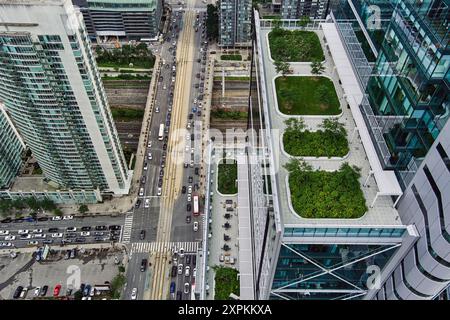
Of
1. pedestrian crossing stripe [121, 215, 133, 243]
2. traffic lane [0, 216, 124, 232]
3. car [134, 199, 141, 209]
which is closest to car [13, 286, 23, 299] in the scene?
traffic lane [0, 216, 124, 232]

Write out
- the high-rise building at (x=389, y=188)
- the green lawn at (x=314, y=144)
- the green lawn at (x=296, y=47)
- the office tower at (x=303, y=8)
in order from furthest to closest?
the office tower at (x=303, y=8) < the green lawn at (x=296, y=47) < the green lawn at (x=314, y=144) < the high-rise building at (x=389, y=188)

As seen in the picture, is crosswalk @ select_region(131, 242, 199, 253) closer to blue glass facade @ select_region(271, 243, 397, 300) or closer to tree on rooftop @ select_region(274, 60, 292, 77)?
blue glass facade @ select_region(271, 243, 397, 300)

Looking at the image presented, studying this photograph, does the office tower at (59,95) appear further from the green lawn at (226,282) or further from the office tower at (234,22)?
the office tower at (234,22)

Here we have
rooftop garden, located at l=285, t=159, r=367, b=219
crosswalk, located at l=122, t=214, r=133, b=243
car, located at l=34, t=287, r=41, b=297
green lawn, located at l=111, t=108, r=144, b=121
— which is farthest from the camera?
green lawn, located at l=111, t=108, r=144, b=121

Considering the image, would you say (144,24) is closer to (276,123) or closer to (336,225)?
(276,123)

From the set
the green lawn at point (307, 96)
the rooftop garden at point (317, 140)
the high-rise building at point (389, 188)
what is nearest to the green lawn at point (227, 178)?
the high-rise building at point (389, 188)

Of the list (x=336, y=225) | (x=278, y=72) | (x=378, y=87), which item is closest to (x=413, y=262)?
(x=336, y=225)

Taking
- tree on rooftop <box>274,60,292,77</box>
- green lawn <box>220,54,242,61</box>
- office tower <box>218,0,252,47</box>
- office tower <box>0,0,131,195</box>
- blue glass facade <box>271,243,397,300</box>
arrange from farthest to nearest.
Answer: green lawn <box>220,54,242,61</box> < office tower <box>218,0,252,47</box> < office tower <box>0,0,131,195</box> < tree on rooftop <box>274,60,292,77</box> < blue glass facade <box>271,243,397,300</box>
